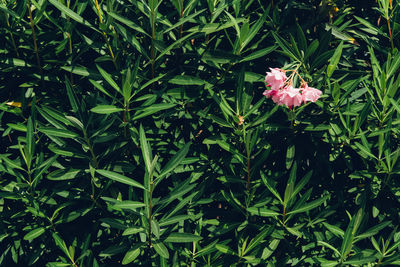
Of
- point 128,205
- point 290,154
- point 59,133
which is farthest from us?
point 290,154

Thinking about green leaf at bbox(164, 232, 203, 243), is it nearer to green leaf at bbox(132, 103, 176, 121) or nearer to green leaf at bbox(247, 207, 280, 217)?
green leaf at bbox(247, 207, 280, 217)

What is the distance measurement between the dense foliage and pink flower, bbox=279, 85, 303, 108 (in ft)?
0.36

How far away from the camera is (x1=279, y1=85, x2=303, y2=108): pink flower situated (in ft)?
5.79

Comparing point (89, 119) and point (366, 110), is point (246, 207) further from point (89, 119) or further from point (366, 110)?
point (89, 119)

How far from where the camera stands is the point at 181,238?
1766 millimetres

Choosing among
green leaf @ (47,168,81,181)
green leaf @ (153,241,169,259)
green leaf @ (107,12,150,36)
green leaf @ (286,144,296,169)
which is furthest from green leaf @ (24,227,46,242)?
green leaf @ (286,144,296,169)

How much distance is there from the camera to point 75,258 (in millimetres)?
2004

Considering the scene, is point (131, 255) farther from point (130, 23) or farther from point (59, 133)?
point (130, 23)

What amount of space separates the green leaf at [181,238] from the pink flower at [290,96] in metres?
0.70

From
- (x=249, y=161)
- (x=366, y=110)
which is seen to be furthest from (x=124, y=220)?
(x=366, y=110)

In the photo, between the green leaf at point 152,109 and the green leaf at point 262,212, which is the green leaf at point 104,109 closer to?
the green leaf at point 152,109

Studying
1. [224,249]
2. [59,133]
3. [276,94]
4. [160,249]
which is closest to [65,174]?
[59,133]

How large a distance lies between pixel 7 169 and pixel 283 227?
1.31m

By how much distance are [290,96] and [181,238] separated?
781mm
